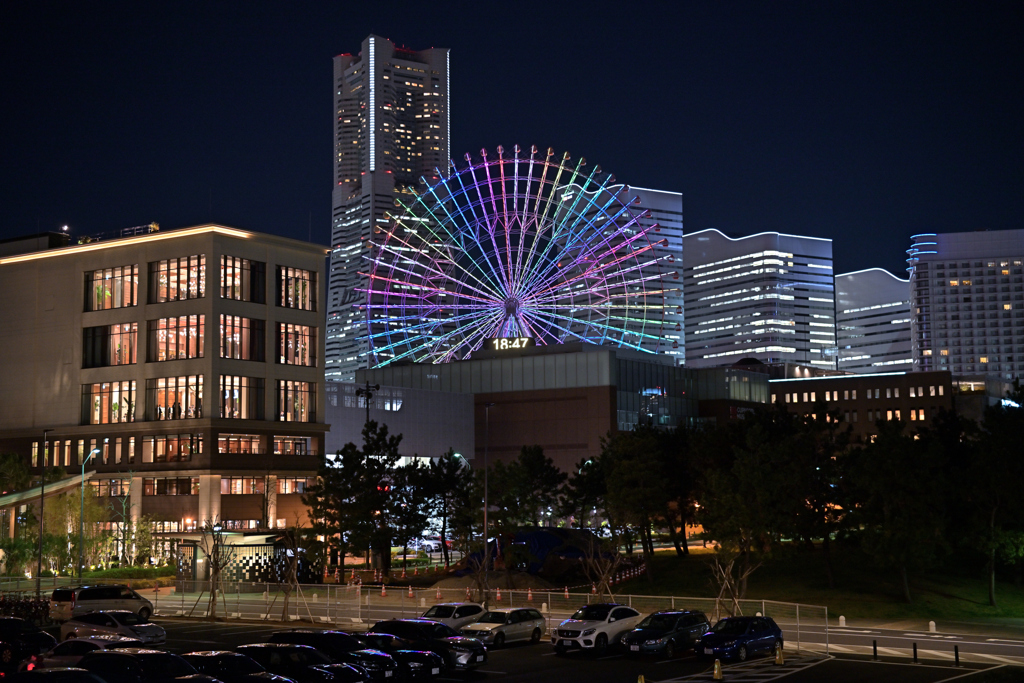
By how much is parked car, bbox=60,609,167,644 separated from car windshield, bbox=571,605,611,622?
48.6ft

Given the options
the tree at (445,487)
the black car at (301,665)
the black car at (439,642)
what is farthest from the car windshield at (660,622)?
the tree at (445,487)

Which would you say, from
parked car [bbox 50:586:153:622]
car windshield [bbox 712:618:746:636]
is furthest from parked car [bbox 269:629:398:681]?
parked car [bbox 50:586:153:622]

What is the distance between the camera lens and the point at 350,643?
99.7ft

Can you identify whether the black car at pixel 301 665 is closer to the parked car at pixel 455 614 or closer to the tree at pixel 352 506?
the parked car at pixel 455 614

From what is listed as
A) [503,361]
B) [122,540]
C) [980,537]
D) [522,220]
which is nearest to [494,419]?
[503,361]

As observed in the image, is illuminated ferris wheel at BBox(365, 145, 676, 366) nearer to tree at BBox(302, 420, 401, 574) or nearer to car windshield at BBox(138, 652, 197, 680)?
tree at BBox(302, 420, 401, 574)

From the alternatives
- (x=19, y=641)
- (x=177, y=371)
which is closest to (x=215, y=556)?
(x=19, y=641)

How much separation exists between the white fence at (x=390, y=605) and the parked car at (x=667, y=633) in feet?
10.3

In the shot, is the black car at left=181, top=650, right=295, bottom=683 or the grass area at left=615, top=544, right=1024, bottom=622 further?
the grass area at left=615, top=544, right=1024, bottom=622

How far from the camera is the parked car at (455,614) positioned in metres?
38.8

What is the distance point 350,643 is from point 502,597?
22164mm

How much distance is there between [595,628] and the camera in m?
36.0

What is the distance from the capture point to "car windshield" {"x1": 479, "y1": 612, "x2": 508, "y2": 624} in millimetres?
38469

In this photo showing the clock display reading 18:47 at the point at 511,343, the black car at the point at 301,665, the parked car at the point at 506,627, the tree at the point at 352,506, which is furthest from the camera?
the clock display reading 18:47 at the point at 511,343
